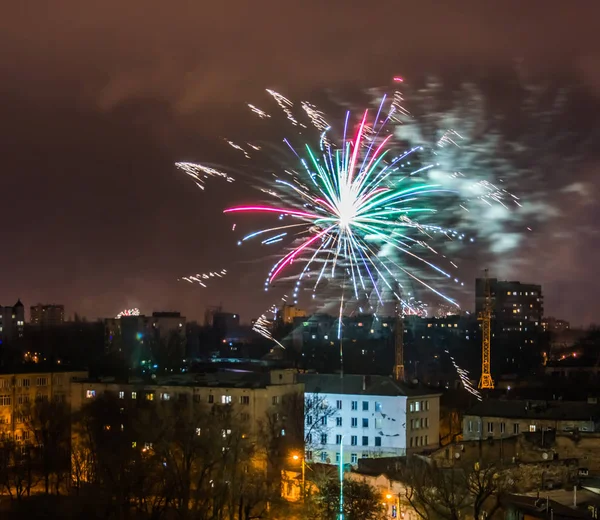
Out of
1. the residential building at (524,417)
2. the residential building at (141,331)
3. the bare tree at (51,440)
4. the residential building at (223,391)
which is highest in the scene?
the residential building at (141,331)

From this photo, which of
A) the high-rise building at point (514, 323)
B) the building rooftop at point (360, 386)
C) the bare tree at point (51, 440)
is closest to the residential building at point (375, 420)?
the building rooftop at point (360, 386)

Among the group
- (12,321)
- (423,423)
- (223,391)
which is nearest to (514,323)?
(12,321)

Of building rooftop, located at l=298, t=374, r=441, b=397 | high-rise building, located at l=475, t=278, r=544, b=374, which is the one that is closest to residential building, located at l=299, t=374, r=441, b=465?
building rooftop, located at l=298, t=374, r=441, b=397

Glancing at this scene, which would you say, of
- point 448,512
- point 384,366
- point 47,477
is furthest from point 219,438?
point 384,366

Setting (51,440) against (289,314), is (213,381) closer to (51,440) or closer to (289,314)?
(51,440)

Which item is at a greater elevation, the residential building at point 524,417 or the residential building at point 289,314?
the residential building at point 289,314

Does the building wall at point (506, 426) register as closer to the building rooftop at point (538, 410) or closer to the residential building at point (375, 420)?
the building rooftop at point (538, 410)

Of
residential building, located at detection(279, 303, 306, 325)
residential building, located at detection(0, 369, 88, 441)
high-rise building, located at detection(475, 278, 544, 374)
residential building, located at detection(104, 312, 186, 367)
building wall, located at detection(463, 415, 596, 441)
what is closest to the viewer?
building wall, located at detection(463, 415, 596, 441)

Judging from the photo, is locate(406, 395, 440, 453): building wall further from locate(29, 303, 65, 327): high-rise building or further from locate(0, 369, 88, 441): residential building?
locate(29, 303, 65, 327): high-rise building
